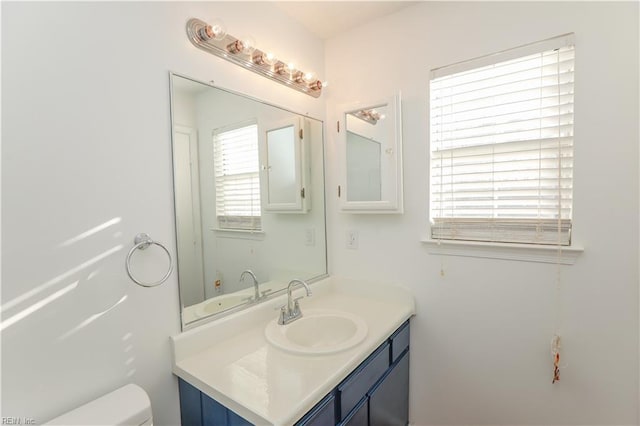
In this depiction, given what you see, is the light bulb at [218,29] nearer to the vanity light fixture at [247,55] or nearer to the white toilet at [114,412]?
the vanity light fixture at [247,55]

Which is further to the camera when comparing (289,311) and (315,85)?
(315,85)

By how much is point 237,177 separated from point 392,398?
4.41 feet

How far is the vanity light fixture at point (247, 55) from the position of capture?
4.07 ft

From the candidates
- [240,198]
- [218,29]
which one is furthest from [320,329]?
[218,29]

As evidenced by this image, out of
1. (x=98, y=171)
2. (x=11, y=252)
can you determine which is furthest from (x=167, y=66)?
(x=11, y=252)

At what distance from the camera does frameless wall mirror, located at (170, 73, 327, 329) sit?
124 centimetres

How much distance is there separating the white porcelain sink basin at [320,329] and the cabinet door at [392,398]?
27cm

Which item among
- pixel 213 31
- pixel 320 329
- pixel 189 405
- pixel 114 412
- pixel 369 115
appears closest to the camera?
pixel 114 412

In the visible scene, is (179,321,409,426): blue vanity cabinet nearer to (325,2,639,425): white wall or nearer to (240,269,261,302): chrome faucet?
(325,2,639,425): white wall

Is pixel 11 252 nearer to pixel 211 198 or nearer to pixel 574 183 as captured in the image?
pixel 211 198

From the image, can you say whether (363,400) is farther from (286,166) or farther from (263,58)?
(263,58)

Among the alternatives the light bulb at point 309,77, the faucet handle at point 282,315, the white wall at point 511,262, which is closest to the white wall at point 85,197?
the faucet handle at point 282,315

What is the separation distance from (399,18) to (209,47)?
41.4 inches

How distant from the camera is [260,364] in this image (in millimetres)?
1144
